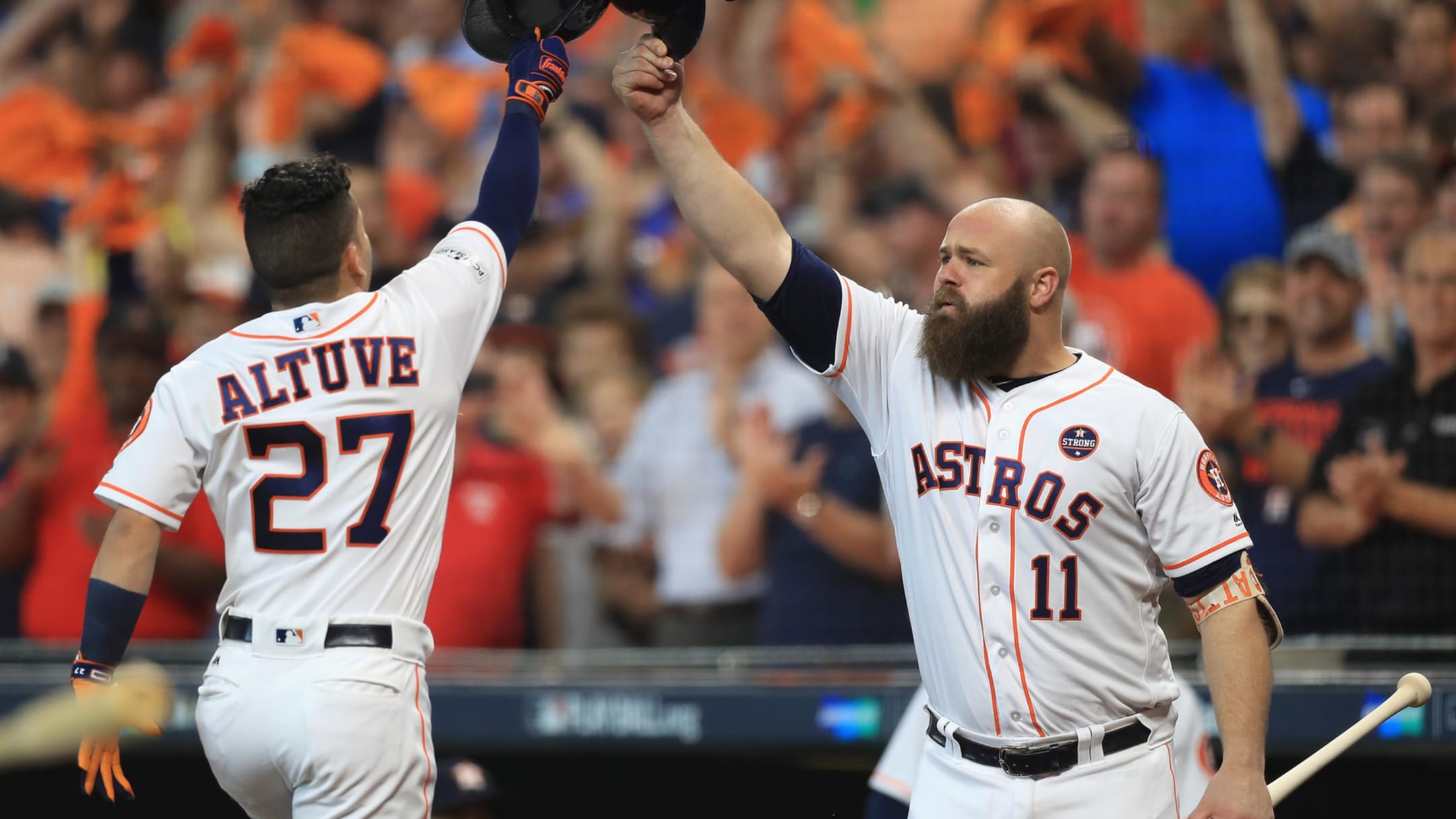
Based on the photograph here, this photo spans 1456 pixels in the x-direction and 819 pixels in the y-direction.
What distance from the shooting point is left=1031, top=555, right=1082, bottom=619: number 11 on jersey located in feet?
9.05

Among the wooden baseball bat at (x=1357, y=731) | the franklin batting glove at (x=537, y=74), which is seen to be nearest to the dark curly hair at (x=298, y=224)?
the franklin batting glove at (x=537, y=74)

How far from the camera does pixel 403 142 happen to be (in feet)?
24.4

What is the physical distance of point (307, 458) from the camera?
9.20 feet

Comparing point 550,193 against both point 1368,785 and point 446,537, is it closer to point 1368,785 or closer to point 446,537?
point 446,537

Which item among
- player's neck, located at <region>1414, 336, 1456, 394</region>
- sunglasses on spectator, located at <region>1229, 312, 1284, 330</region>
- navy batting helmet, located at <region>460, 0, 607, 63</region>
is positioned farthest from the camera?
sunglasses on spectator, located at <region>1229, 312, 1284, 330</region>

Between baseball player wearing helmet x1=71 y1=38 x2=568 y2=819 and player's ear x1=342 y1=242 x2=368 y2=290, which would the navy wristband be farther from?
player's ear x1=342 y1=242 x2=368 y2=290

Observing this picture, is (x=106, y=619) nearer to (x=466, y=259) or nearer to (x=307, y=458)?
(x=307, y=458)

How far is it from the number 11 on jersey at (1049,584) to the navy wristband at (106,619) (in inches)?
63.8

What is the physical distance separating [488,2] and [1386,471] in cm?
278

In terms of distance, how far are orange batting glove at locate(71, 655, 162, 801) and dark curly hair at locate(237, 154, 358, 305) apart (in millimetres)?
781

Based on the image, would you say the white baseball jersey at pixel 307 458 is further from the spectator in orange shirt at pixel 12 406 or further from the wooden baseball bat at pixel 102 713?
the spectator in orange shirt at pixel 12 406

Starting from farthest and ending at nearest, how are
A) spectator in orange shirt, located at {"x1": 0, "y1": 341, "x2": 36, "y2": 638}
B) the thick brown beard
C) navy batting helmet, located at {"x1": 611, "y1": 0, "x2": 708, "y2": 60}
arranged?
spectator in orange shirt, located at {"x1": 0, "y1": 341, "x2": 36, "y2": 638}
navy batting helmet, located at {"x1": 611, "y1": 0, "x2": 708, "y2": 60}
the thick brown beard

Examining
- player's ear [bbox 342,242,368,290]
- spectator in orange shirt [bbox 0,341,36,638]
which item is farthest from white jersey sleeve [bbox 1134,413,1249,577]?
spectator in orange shirt [bbox 0,341,36,638]

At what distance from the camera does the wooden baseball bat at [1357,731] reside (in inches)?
114
